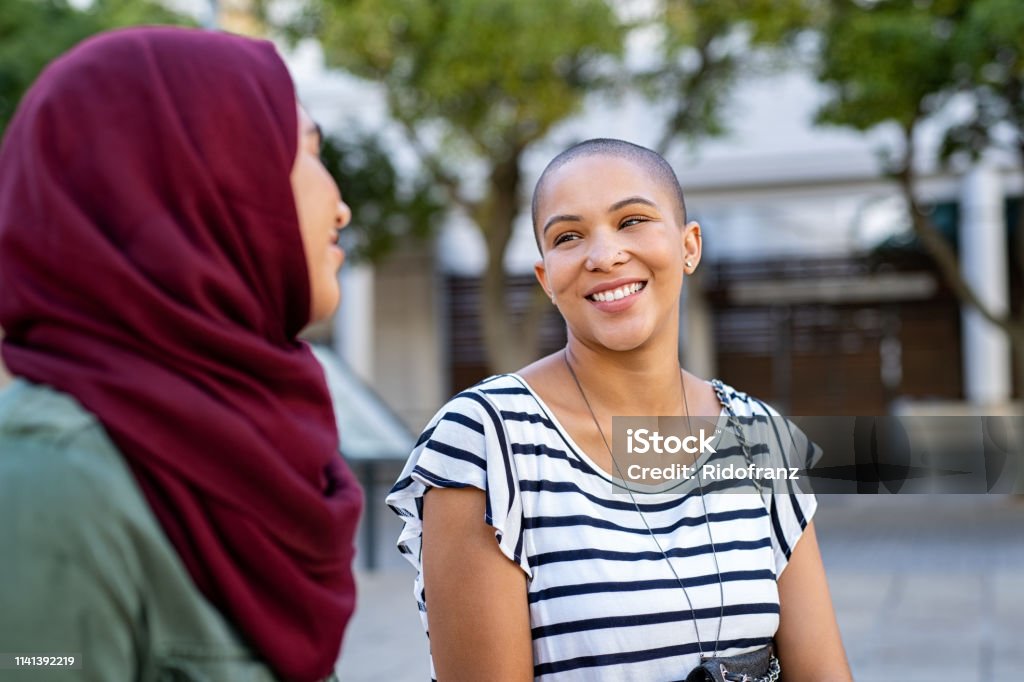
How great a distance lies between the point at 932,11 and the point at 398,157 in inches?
398

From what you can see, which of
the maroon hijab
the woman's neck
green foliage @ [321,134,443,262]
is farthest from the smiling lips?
green foliage @ [321,134,443,262]

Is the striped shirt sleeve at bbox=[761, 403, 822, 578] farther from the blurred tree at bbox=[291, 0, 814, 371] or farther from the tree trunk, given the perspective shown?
the tree trunk

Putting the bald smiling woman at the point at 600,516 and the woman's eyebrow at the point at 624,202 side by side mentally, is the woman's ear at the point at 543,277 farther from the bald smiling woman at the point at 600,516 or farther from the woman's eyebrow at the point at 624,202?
the woman's eyebrow at the point at 624,202

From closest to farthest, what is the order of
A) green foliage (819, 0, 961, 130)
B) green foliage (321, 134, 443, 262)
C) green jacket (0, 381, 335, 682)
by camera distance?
green jacket (0, 381, 335, 682) → green foliage (819, 0, 961, 130) → green foliage (321, 134, 443, 262)

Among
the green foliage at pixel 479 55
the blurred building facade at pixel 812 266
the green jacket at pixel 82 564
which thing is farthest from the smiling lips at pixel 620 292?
the blurred building facade at pixel 812 266

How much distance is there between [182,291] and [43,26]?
1383 centimetres

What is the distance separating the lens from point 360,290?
20031 millimetres

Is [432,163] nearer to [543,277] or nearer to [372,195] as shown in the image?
[372,195]

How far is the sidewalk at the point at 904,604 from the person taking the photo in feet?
19.2

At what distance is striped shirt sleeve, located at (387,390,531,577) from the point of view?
187 centimetres

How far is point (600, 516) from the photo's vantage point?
6.37ft

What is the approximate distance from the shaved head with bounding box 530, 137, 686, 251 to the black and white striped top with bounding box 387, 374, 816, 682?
41 centimetres

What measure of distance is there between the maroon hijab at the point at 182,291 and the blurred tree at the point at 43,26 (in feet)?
40.3

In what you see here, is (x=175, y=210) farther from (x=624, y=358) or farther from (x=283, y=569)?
(x=624, y=358)
